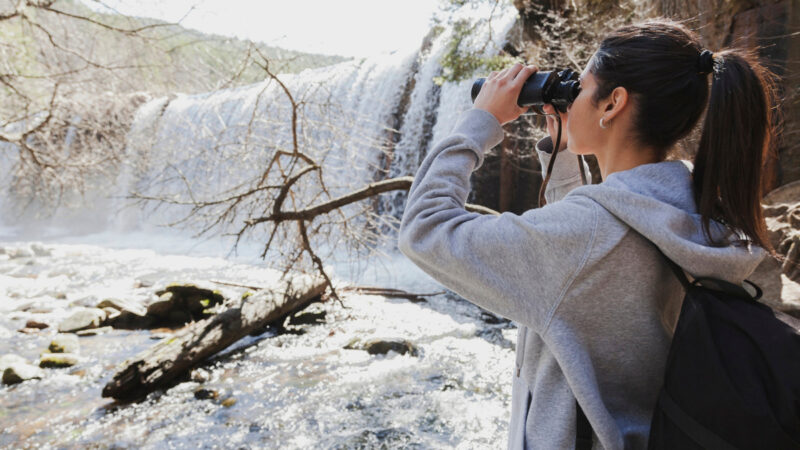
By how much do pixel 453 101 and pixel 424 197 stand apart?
9424mm

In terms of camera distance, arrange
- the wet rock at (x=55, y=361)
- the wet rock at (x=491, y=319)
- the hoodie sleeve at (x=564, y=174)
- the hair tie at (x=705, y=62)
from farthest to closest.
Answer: the wet rock at (x=491, y=319) < the wet rock at (x=55, y=361) < the hoodie sleeve at (x=564, y=174) < the hair tie at (x=705, y=62)

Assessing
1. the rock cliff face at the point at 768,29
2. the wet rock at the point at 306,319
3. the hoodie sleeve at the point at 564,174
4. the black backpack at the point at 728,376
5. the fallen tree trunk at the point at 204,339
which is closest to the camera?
the black backpack at the point at 728,376

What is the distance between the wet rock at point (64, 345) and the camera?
17.4 feet

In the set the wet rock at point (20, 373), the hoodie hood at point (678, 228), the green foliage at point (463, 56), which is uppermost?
the green foliage at point (463, 56)

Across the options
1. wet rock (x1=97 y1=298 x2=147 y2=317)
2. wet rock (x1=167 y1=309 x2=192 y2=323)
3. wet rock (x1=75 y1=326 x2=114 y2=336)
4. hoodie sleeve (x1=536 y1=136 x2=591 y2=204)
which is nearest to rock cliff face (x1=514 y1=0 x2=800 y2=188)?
hoodie sleeve (x1=536 y1=136 x2=591 y2=204)

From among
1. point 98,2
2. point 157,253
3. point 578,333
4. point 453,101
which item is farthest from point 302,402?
point 157,253

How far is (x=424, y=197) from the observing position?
3.14 feet

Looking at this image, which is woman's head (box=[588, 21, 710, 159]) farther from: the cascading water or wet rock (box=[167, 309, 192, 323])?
wet rock (box=[167, 309, 192, 323])

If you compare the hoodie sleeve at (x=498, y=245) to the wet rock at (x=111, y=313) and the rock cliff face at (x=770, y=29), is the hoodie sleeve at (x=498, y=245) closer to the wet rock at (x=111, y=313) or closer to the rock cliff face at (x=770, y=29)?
the rock cliff face at (x=770, y=29)

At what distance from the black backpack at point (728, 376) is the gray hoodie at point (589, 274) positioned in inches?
2.5

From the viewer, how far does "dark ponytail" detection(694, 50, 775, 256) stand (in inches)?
32.2

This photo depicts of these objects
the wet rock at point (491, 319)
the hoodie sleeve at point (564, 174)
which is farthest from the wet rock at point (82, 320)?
the hoodie sleeve at point (564, 174)

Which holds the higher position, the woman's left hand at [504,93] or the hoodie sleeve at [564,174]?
the woman's left hand at [504,93]

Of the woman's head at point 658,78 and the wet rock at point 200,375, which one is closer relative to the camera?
the woman's head at point 658,78
